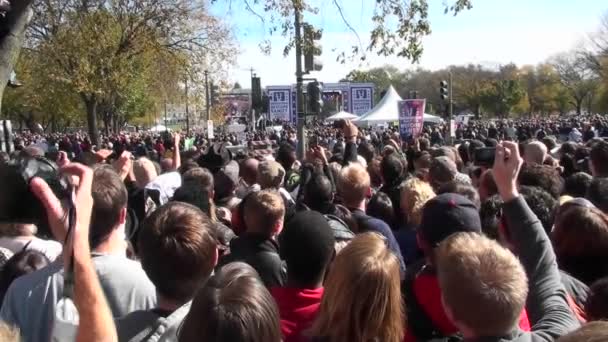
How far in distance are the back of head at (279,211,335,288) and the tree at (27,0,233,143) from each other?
20.7m

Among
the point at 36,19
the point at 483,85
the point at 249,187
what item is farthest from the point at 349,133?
the point at 483,85

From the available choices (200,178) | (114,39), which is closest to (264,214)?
(200,178)

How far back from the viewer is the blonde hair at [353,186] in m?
5.43

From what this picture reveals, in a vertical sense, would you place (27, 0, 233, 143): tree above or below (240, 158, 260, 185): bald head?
above

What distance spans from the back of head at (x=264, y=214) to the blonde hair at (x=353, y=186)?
3.54 feet

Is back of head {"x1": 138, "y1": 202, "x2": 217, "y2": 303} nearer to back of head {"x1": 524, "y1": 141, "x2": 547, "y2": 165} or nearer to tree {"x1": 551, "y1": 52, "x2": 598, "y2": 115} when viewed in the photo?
back of head {"x1": 524, "y1": 141, "x2": 547, "y2": 165}

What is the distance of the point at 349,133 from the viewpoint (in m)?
9.06

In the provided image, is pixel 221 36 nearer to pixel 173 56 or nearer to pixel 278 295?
pixel 173 56

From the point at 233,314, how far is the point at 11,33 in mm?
7338

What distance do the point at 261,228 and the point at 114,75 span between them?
2008 centimetres

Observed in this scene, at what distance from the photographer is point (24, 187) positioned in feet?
10.3

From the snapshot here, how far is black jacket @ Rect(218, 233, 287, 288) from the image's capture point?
13.6ft

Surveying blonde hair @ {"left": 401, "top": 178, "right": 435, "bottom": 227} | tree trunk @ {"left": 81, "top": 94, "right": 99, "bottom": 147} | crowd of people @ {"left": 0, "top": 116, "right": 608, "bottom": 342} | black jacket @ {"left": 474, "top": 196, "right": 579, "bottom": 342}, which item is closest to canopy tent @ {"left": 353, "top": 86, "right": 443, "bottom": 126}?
tree trunk @ {"left": 81, "top": 94, "right": 99, "bottom": 147}

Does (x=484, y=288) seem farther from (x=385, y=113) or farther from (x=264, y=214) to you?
(x=385, y=113)
